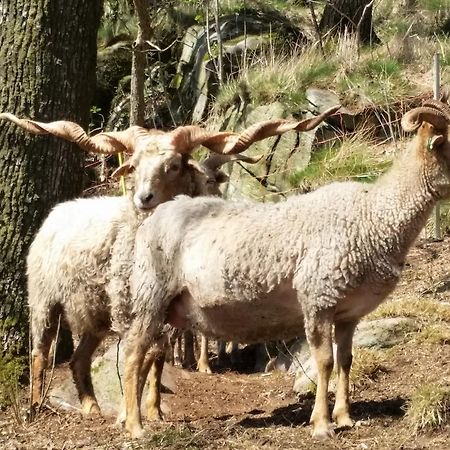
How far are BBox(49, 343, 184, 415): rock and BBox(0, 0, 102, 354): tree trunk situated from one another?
1.91 ft

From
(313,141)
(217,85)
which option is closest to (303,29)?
(217,85)

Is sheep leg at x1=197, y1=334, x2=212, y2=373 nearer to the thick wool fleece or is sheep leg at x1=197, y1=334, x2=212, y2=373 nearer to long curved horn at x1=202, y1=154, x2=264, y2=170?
long curved horn at x1=202, y1=154, x2=264, y2=170

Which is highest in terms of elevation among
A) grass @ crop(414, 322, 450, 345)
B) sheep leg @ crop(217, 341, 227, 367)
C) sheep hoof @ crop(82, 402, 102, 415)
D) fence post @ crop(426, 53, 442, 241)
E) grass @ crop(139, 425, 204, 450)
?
fence post @ crop(426, 53, 442, 241)

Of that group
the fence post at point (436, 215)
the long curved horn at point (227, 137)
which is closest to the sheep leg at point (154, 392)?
the long curved horn at point (227, 137)

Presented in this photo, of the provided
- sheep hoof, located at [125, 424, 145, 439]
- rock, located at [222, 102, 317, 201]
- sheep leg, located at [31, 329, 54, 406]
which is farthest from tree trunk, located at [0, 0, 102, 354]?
rock, located at [222, 102, 317, 201]

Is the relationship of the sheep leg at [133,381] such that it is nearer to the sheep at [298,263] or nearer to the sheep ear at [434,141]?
the sheep at [298,263]

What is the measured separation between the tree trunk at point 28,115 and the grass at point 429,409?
144 inches

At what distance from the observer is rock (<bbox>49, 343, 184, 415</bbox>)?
763cm

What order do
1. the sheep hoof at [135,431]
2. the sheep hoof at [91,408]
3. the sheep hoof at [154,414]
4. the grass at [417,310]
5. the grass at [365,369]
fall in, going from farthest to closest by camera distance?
the grass at [417,310] → the sheep hoof at [91,408] → the grass at [365,369] → the sheep hoof at [154,414] → the sheep hoof at [135,431]

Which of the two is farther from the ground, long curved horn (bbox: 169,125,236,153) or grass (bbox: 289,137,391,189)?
long curved horn (bbox: 169,125,236,153)

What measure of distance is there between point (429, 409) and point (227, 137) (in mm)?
3413

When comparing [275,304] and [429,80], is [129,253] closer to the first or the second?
[275,304]

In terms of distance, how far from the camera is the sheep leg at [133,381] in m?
6.28

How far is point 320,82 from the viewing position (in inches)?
555
